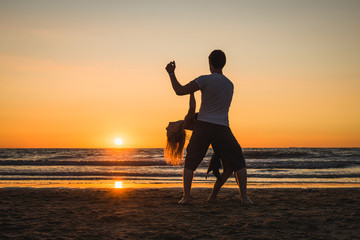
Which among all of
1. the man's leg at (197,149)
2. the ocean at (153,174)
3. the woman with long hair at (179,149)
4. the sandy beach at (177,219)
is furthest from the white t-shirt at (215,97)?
the ocean at (153,174)

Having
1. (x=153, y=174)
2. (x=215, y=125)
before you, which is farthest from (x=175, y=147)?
(x=153, y=174)

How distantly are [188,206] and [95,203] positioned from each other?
4.95ft

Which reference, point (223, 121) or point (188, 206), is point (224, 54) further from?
point (188, 206)

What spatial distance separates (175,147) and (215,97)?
1055 mm

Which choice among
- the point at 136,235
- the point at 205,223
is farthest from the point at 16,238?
the point at 205,223

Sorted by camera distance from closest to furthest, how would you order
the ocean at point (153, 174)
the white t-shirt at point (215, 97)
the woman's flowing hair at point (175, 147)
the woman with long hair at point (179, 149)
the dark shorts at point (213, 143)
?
the white t-shirt at point (215, 97) < the dark shorts at point (213, 143) < the woman with long hair at point (179, 149) < the woman's flowing hair at point (175, 147) < the ocean at point (153, 174)

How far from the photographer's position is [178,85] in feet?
15.3

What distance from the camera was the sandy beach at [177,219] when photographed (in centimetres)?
349

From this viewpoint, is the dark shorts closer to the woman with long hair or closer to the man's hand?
the woman with long hair

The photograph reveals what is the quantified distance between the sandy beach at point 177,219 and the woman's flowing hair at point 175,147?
664mm

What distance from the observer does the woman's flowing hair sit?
17.8ft

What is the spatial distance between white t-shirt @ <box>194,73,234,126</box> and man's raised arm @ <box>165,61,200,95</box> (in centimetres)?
10

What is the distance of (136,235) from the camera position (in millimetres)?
3445

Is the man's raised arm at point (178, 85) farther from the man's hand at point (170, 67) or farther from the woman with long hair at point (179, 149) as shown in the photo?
the woman with long hair at point (179, 149)
